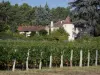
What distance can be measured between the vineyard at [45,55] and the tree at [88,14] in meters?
32.6

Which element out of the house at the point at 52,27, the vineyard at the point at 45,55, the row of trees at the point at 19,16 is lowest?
the vineyard at the point at 45,55

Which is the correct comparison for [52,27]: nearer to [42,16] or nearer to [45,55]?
[42,16]

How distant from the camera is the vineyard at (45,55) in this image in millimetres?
21797

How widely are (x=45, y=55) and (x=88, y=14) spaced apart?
39.0 m

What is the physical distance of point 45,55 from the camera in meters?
24.0

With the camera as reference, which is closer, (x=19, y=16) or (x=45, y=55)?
(x=45, y=55)

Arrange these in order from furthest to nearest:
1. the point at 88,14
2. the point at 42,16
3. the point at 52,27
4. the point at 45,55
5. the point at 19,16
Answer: the point at 19,16 < the point at 42,16 < the point at 52,27 < the point at 88,14 < the point at 45,55

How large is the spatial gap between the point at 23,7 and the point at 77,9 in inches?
4198

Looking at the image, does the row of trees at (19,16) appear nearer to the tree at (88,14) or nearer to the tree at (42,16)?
the tree at (42,16)

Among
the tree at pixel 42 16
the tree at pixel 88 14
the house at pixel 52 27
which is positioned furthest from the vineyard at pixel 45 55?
the tree at pixel 42 16

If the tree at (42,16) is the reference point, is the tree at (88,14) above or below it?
below

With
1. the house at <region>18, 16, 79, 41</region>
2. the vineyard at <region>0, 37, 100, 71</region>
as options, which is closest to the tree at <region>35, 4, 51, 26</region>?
Result: the house at <region>18, 16, 79, 41</region>

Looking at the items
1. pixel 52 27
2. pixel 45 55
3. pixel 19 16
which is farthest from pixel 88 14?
pixel 19 16

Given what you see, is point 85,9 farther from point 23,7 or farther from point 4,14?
point 23,7
